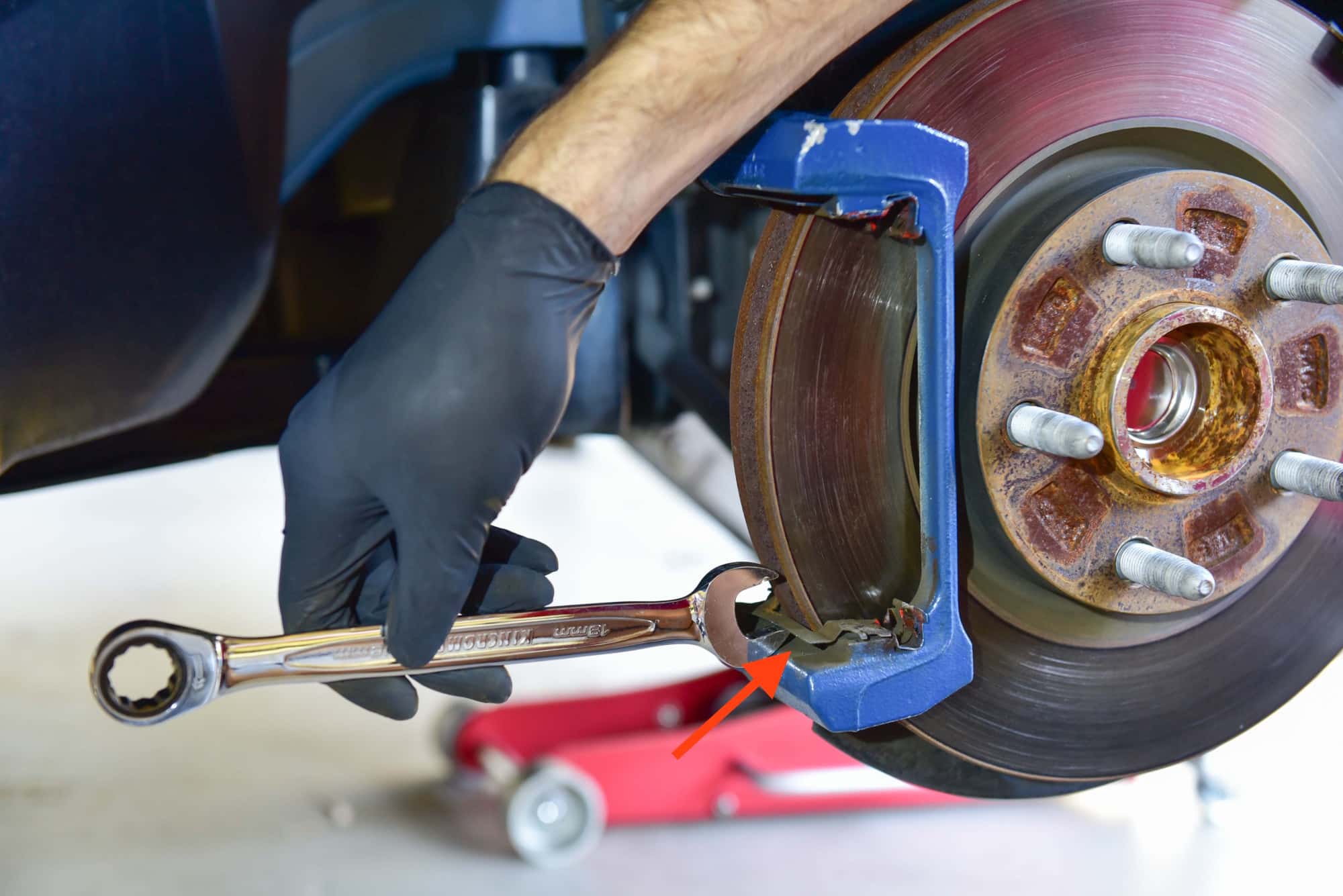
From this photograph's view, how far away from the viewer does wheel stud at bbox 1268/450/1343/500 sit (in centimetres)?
53

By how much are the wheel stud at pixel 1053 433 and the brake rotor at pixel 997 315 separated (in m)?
0.02

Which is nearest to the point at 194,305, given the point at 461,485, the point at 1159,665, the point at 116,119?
the point at 116,119

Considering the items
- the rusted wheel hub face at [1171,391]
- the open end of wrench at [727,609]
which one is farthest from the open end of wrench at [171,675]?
the rusted wheel hub face at [1171,391]

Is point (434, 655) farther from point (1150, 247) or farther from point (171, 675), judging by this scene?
point (1150, 247)

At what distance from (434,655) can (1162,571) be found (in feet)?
1.14

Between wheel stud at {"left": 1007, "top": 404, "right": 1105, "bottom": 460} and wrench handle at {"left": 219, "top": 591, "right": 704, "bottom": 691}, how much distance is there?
0.17m

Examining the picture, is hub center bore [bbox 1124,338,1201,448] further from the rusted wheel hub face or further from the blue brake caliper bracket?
the blue brake caliper bracket

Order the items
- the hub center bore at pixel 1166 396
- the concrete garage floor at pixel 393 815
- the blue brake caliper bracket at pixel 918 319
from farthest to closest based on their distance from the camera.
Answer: the concrete garage floor at pixel 393 815 < the hub center bore at pixel 1166 396 < the blue brake caliper bracket at pixel 918 319

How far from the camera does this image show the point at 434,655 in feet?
1.62

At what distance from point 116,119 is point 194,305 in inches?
5.4

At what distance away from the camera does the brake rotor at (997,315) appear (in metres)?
0.49

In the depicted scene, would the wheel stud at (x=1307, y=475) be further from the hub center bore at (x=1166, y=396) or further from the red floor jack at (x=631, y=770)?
the red floor jack at (x=631, y=770)

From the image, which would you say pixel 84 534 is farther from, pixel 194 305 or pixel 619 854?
pixel 194 305

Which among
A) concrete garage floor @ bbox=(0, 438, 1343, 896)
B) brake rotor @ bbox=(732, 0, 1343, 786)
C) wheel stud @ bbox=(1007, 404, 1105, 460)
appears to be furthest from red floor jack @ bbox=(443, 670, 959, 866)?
wheel stud @ bbox=(1007, 404, 1105, 460)
